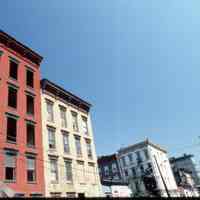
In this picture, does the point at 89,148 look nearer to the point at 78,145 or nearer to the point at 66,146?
the point at 78,145

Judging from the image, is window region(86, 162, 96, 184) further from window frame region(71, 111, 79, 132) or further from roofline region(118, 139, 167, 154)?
roofline region(118, 139, 167, 154)

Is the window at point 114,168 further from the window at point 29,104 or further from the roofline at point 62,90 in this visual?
the window at point 29,104

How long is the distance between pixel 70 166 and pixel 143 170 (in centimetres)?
3746

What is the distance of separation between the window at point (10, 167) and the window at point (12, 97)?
545cm

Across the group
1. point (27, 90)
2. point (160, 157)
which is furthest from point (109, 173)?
point (27, 90)

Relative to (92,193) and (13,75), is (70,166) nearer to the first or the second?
(92,193)

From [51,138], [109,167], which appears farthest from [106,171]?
[51,138]

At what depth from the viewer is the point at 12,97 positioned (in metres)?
22.5

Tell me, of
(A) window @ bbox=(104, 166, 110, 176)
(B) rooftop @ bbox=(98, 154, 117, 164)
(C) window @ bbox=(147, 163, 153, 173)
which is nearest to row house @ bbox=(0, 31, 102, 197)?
(B) rooftop @ bbox=(98, 154, 117, 164)

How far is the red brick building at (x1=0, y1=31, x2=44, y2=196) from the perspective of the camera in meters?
18.8

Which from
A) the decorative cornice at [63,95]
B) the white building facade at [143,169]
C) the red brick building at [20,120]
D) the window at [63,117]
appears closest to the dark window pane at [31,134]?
the red brick building at [20,120]

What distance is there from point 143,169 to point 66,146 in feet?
124

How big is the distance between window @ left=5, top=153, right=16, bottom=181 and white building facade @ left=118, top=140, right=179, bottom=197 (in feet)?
128

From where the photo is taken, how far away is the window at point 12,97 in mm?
22094
